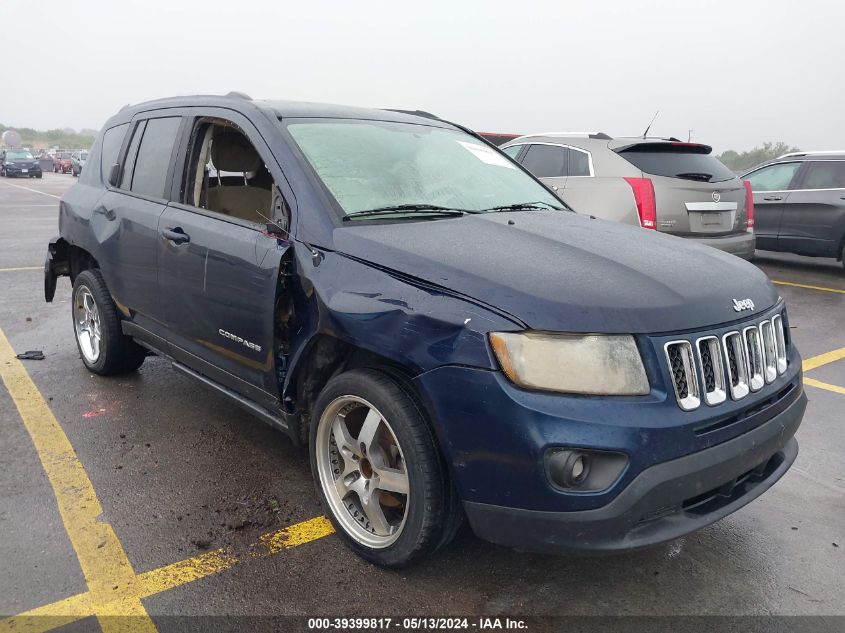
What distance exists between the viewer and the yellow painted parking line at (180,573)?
7.43ft

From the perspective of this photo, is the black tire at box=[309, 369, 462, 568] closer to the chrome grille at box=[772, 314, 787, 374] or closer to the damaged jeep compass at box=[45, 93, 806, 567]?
the damaged jeep compass at box=[45, 93, 806, 567]

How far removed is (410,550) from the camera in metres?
2.39

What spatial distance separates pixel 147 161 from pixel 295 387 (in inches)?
77.9

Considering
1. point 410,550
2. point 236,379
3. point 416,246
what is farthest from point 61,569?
point 416,246

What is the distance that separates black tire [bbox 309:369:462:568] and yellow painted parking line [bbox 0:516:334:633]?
46 cm

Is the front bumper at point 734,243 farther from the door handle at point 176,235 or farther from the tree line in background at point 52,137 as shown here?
the tree line in background at point 52,137

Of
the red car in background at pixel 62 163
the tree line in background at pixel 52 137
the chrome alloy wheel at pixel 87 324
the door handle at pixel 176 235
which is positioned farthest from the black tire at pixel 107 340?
the tree line in background at pixel 52 137

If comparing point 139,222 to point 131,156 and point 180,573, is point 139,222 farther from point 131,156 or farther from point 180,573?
point 180,573

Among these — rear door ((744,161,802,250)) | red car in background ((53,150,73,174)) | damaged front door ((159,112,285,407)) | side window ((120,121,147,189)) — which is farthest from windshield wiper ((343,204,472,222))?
red car in background ((53,150,73,174))

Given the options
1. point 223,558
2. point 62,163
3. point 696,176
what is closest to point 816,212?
point 696,176

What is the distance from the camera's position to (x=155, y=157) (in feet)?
12.9

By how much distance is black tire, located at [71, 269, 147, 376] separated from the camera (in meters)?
4.32

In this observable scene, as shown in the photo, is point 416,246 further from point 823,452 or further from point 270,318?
point 823,452

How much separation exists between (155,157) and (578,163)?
184 inches
